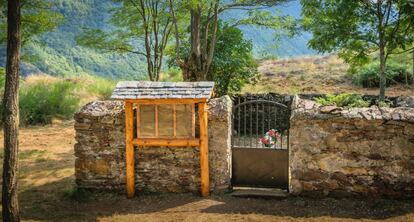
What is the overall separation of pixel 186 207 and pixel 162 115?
178cm

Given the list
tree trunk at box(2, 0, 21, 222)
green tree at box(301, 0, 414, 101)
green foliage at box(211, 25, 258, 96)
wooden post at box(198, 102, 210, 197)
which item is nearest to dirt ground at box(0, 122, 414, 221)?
wooden post at box(198, 102, 210, 197)

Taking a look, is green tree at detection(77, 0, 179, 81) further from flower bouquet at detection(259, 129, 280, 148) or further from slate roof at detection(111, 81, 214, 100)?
slate roof at detection(111, 81, 214, 100)

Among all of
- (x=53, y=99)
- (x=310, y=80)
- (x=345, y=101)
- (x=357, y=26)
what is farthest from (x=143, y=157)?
(x=310, y=80)

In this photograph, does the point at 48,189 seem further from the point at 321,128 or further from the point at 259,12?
the point at 259,12

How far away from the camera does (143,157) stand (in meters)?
7.75

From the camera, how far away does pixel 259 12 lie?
13906mm


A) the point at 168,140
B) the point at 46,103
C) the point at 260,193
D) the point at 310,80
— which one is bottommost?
the point at 260,193

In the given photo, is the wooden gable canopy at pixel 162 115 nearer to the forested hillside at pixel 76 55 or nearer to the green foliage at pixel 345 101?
the green foliage at pixel 345 101

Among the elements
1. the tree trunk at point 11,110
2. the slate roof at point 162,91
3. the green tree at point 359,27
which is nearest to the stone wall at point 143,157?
the slate roof at point 162,91

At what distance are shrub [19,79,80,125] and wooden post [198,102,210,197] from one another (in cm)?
1092

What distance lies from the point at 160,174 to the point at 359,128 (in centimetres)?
383

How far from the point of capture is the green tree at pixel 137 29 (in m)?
14.8

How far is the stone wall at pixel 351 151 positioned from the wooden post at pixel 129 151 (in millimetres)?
3037

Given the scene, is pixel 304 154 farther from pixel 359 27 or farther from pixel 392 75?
pixel 392 75
